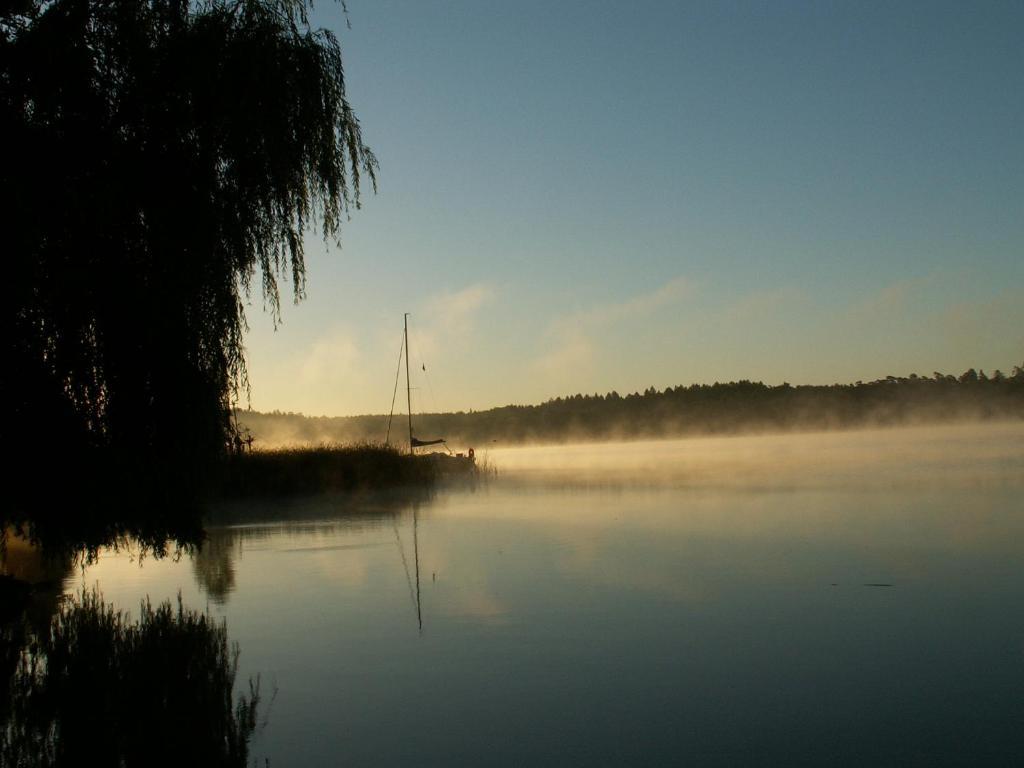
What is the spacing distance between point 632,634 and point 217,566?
917 centimetres

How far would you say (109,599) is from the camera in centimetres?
1355

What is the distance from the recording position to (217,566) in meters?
17.0

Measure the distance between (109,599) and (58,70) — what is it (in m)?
7.35

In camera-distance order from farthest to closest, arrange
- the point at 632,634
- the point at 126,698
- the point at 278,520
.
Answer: the point at 278,520 → the point at 632,634 → the point at 126,698

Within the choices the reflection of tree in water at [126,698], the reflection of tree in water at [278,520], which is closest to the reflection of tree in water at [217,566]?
the reflection of tree in water at [278,520]

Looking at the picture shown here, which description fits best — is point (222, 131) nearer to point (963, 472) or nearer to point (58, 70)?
point (58, 70)

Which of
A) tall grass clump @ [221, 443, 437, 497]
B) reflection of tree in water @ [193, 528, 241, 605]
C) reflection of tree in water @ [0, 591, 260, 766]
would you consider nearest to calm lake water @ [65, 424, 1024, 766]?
reflection of tree in water @ [193, 528, 241, 605]

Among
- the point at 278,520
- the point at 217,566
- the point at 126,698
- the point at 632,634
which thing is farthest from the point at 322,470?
the point at 126,698

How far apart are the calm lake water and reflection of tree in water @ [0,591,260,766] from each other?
1.06 ft

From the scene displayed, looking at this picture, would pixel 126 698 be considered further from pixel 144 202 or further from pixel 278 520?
pixel 278 520

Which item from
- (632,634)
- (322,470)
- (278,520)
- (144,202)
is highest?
(144,202)

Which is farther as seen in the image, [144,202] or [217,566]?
[217,566]

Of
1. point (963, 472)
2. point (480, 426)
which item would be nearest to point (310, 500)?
point (963, 472)

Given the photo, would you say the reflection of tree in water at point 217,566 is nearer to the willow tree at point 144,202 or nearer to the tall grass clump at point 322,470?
the willow tree at point 144,202
